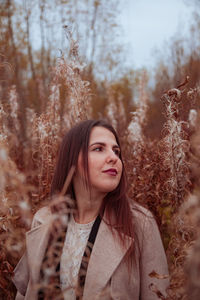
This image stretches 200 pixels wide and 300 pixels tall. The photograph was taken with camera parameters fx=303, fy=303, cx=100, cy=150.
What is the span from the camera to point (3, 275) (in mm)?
2189

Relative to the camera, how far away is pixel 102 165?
5.99ft

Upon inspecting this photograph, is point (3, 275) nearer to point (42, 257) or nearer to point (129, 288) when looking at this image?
point (42, 257)

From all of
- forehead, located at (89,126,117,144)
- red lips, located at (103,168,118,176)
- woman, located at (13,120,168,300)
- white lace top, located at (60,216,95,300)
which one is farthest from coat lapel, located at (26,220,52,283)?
forehead, located at (89,126,117,144)

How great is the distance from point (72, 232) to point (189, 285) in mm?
1249

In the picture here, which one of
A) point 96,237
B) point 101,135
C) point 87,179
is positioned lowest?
point 96,237

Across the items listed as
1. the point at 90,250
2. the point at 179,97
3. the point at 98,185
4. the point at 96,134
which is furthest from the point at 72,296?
the point at 179,97

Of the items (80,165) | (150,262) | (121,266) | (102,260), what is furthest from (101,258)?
(80,165)

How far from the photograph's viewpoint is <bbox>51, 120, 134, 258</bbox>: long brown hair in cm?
185

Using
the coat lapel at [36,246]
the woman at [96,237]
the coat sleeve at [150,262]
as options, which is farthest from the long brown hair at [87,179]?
the coat lapel at [36,246]

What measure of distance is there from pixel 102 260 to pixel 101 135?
0.76m

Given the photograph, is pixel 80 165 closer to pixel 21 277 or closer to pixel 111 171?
pixel 111 171

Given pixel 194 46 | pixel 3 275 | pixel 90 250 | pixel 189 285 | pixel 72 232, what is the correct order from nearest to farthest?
pixel 189 285 < pixel 90 250 < pixel 72 232 < pixel 3 275 < pixel 194 46

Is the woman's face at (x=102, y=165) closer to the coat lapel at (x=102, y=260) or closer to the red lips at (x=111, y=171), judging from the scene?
the red lips at (x=111, y=171)

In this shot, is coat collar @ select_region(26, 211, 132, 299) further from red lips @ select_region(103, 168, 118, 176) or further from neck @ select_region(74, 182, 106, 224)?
red lips @ select_region(103, 168, 118, 176)
